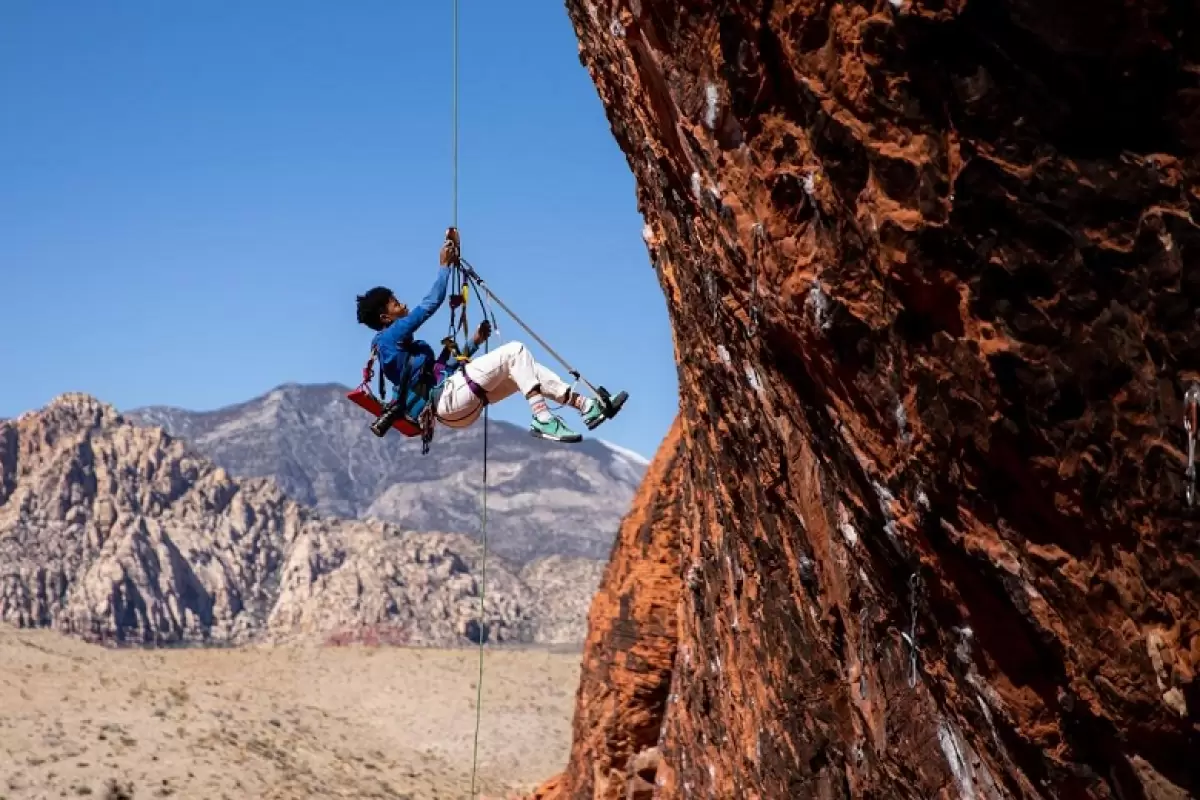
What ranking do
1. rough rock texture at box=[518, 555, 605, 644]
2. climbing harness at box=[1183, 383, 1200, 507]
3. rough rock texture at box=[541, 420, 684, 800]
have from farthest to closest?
rough rock texture at box=[518, 555, 605, 644], rough rock texture at box=[541, 420, 684, 800], climbing harness at box=[1183, 383, 1200, 507]

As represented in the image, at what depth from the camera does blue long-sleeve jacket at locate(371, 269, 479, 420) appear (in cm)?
1086

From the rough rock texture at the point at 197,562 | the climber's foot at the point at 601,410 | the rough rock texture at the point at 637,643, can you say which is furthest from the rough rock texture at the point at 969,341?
the rough rock texture at the point at 197,562

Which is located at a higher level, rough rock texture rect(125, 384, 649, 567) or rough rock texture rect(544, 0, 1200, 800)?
rough rock texture rect(125, 384, 649, 567)

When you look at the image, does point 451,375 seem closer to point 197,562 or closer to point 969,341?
point 969,341

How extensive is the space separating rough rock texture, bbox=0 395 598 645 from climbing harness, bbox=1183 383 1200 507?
71621 mm

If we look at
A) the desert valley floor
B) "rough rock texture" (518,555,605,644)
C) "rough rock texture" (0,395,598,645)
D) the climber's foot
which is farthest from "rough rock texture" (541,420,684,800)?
"rough rock texture" (518,555,605,644)

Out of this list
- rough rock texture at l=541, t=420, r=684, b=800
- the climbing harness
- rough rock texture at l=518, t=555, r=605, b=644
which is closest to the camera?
the climbing harness

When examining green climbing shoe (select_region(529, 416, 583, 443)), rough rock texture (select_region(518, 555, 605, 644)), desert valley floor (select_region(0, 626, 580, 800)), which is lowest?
desert valley floor (select_region(0, 626, 580, 800))

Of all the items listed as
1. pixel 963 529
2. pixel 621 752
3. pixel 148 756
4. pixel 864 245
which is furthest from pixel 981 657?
pixel 148 756

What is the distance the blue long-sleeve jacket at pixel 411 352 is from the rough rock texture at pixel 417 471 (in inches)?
4511

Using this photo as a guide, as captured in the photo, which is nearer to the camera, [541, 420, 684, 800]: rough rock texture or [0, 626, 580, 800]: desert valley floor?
[541, 420, 684, 800]: rough rock texture

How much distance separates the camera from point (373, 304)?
36.5 ft

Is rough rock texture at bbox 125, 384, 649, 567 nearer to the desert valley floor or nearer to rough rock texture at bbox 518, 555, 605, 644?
rough rock texture at bbox 518, 555, 605, 644

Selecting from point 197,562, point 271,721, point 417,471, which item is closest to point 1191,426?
point 271,721
